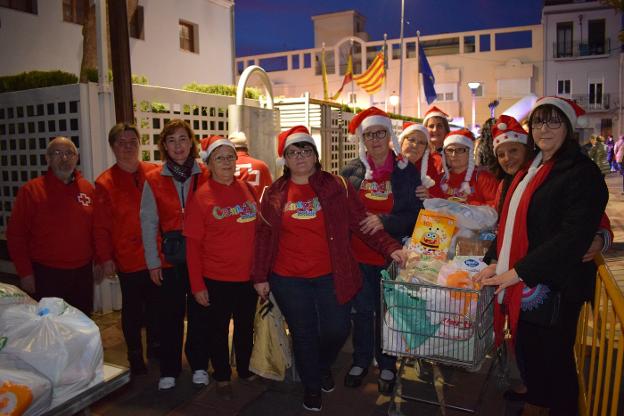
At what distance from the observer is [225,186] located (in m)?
3.60

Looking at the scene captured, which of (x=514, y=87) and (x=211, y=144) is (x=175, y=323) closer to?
(x=211, y=144)

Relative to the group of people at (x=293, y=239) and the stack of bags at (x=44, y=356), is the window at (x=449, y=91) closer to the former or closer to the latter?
the group of people at (x=293, y=239)

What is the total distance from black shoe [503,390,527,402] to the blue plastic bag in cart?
1.21 m

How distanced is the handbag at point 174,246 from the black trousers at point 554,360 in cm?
232

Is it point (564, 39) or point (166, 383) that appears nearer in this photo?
point (166, 383)

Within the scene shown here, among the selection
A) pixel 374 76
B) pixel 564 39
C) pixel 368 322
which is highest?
pixel 564 39

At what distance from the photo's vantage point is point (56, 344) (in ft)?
6.01

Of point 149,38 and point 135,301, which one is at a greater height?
point 149,38

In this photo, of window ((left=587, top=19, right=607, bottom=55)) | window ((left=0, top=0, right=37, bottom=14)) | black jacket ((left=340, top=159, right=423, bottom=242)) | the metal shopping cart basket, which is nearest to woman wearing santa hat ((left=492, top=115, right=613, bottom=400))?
black jacket ((left=340, top=159, right=423, bottom=242))

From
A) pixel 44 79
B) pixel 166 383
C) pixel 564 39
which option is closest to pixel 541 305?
pixel 166 383

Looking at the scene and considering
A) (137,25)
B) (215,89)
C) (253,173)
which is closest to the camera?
(253,173)

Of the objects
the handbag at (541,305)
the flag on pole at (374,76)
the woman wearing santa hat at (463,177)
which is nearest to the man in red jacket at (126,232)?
the woman wearing santa hat at (463,177)

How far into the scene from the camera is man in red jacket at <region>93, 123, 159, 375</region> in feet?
12.8

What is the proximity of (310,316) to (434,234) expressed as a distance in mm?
1008
